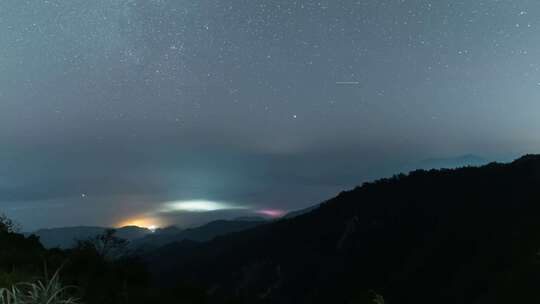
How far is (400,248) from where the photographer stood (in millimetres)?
107250

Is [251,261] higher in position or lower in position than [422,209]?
lower

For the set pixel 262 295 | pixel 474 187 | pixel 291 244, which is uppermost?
pixel 474 187

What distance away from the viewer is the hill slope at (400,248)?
76.9m

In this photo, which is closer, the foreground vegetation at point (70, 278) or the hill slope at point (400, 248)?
the foreground vegetation at point (70, 278)

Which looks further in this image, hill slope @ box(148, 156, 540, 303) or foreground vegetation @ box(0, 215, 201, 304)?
hill slope @ box(148, 156, 540, 303)

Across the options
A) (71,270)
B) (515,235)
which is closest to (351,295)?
(515,235)

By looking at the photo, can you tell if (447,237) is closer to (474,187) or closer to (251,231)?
(474,187)

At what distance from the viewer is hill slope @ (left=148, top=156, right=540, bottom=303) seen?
7694 cm

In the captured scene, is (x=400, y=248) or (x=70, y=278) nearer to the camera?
(x=70, y=278)

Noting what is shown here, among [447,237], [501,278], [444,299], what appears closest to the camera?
[501,278]

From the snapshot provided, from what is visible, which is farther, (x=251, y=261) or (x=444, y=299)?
(x=251, y=261)

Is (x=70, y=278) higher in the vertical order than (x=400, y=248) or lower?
higher

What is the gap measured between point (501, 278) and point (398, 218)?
170 ft

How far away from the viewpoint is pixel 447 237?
317 ft
